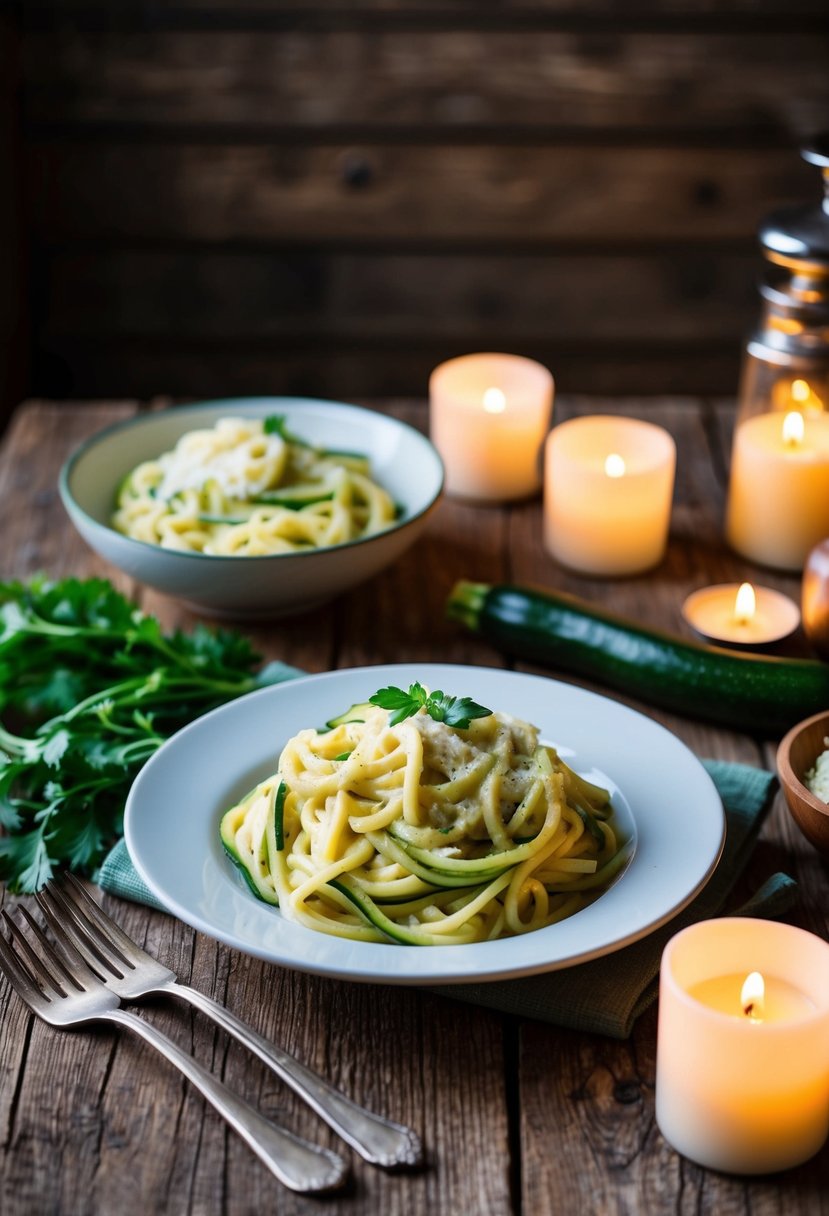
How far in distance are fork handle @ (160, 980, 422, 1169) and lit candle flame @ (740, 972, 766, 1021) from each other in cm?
30

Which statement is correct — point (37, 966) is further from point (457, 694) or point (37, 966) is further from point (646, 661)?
point (646, 661)

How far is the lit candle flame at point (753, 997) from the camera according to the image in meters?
1.12

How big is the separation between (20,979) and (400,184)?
3270 millimetres

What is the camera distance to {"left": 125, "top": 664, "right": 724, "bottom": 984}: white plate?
3.95 feet

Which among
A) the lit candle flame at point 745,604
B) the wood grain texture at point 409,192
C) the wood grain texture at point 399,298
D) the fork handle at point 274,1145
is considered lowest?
the wood grain texture at point 399,298

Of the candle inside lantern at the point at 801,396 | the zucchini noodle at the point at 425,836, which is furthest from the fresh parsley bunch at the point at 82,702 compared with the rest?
the candle inside lantern at the point at 801,396

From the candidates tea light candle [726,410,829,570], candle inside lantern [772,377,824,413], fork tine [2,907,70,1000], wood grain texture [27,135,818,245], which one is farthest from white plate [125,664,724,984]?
wood grain texture [27,135,818,245]

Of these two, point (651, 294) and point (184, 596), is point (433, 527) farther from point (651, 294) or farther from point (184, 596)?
point (651, 294)

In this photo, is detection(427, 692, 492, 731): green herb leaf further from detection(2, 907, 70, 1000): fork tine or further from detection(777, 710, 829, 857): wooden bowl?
detection(2, 907, 70, 1000): fork tine

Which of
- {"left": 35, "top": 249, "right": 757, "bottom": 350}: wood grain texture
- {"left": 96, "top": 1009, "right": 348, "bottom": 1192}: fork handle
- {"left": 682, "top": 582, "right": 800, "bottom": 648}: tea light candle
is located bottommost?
{"left": 35, "top": 249, "right": 757, "bottom": 350}: wood grain texture

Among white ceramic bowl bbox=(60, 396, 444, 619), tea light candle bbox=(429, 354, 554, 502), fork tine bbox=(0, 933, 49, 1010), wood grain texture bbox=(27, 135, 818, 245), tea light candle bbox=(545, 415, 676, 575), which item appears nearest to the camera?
fork tine bbox=(0, 933, 49, 1010)

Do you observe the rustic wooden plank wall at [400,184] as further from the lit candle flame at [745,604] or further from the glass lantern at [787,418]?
the lit candle flame at [745,604]

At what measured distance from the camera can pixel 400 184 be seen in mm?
4137

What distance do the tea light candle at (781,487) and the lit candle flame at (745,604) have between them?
0.81 ft
